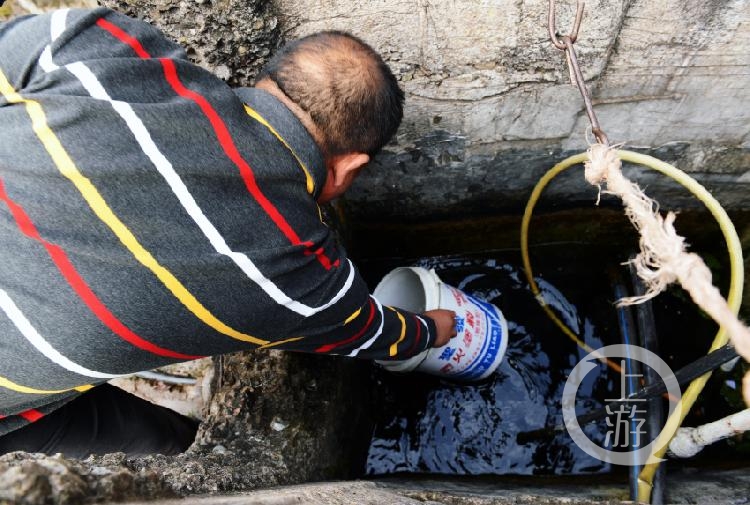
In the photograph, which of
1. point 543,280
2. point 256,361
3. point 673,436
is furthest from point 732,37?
point 256,361

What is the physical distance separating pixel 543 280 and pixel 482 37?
1.29 meters

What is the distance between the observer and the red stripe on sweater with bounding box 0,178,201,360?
0.84 metres

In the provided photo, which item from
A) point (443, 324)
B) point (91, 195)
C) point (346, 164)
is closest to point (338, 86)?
point (346, 164)

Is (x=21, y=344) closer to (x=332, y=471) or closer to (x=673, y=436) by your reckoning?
(x=332, y=471)

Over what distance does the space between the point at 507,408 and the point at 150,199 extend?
172 cm

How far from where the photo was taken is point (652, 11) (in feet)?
4.18

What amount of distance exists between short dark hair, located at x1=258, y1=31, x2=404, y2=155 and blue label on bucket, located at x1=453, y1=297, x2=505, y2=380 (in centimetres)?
100

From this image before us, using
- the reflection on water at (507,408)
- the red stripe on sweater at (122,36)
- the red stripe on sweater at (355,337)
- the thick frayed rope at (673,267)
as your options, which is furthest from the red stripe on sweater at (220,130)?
the reflection on water at (507,408)

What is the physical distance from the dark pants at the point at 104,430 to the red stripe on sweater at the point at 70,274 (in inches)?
23.1

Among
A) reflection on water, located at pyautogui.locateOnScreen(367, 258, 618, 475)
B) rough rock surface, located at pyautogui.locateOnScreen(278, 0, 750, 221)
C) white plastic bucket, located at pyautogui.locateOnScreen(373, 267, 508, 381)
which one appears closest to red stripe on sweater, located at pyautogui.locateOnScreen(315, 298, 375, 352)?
white plastic bucket, located at pyautogui.locateOnScreen(373, 267, 508, 381)

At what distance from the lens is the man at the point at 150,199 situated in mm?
830

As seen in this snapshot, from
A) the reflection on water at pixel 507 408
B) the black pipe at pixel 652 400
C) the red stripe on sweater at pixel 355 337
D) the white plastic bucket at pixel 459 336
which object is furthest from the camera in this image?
the reflection on water at pixel 507 408

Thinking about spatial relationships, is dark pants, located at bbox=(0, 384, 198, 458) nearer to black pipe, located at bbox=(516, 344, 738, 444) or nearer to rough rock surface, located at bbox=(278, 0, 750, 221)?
rough rock surface, located at bbox=(278, 0, 750, 221)

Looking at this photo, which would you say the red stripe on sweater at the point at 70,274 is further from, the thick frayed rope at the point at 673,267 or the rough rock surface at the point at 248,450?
the thick frayed rope at the point at 673,267
